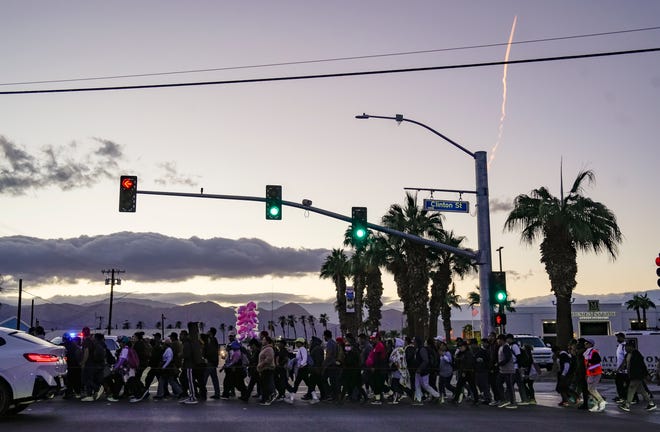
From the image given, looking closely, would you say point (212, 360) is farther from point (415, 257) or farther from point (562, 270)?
point (415, 257)

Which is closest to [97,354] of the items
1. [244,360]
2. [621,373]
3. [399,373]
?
[244,360]

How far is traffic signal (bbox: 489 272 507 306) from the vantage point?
23953mm

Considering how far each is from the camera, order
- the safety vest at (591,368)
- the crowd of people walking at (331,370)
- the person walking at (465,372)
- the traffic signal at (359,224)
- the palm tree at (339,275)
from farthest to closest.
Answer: the palm tree at (339,275), the traffic signal at (359,224), the person walking at (465,372), the crowd of people walking at (331,370), the safety vest at (591,368)

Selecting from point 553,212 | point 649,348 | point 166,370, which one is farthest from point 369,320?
point 166,370

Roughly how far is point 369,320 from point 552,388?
133 ft

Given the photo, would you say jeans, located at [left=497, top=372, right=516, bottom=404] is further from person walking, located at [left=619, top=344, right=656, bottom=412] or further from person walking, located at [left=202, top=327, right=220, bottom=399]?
person walking, located at [left=202, top=327, right=220, bottom=399]

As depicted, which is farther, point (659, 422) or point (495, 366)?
point (495, 366)

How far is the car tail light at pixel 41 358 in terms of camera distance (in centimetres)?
1442

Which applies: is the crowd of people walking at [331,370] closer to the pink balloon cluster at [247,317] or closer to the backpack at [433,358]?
the backpack at [433,358]

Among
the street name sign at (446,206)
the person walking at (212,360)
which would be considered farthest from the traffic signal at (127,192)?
the street name sign at (446,206)

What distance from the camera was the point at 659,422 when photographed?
51.0ft

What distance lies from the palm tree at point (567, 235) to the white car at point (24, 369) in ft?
84.9

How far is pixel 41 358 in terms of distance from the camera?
14594 mm

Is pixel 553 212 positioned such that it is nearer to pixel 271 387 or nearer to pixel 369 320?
pixel 271 387
